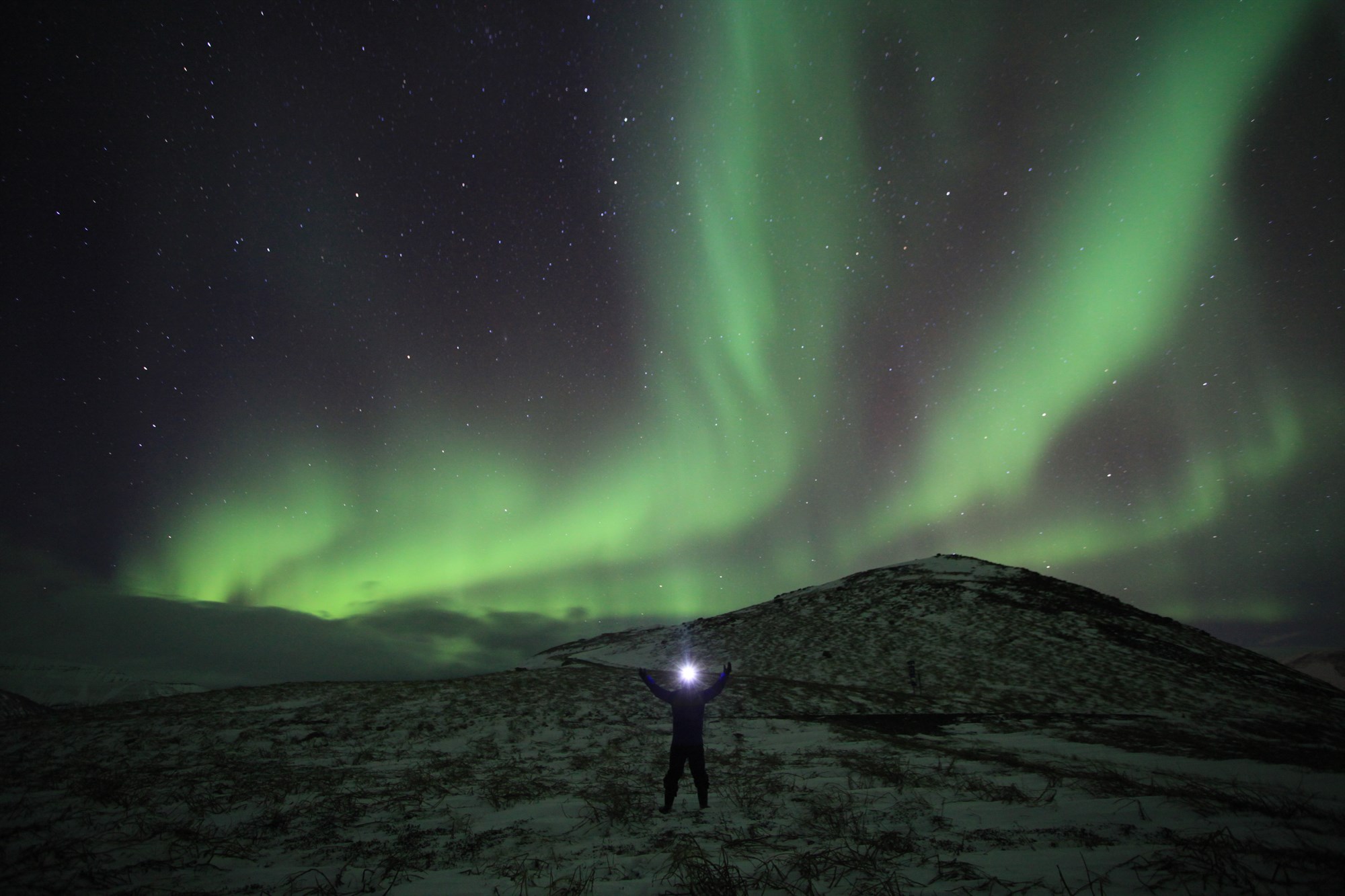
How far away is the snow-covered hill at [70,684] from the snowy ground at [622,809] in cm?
17000

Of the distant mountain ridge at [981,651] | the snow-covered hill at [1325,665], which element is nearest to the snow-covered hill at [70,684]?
the distant mountain ridge at [981,651]

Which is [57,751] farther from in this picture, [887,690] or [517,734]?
[887,690]

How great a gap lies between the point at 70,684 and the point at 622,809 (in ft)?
859

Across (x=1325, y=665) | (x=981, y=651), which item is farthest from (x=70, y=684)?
(x=1325, y=665)

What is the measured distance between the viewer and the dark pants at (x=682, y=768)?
6977 mm

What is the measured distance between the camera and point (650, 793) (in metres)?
8.16

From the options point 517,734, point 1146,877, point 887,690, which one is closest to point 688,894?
point 1146,877

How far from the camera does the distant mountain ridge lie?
2189 centimetres

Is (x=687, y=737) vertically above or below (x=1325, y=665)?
above

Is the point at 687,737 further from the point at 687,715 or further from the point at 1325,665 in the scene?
the point at 1325,665

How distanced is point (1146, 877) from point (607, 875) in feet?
14.6

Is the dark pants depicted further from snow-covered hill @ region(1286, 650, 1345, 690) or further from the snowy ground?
snow-covered hill @ region(1286, 650, 1345, 690)

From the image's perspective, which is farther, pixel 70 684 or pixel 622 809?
pixel 70 684

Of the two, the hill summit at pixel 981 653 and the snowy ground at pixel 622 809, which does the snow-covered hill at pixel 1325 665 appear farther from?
the snowy ground at pixel 622 809
